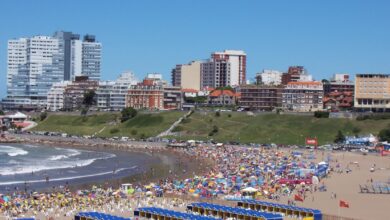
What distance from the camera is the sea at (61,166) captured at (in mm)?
57188

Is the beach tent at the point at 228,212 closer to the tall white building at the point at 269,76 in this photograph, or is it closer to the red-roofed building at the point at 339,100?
the red-roofed building at the point at 339,100

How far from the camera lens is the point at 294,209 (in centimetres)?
3772

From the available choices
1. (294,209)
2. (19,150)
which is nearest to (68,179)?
(294,209)

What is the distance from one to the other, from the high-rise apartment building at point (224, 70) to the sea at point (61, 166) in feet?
302

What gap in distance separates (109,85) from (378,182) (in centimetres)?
11508

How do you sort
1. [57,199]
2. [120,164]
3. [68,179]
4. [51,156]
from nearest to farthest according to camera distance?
[57,199], [68,179], [120,164], [51,156]

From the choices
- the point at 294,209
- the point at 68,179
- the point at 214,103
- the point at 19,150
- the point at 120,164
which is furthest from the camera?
the point at 214,103

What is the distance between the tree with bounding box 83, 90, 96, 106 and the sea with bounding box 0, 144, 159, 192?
56.0 m

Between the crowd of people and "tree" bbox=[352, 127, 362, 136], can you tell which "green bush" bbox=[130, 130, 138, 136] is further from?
the crowd of people

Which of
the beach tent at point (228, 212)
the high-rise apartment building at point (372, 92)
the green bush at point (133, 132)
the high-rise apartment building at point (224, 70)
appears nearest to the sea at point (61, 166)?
the green bush at point (133, 132)

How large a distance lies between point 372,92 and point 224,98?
41.9m

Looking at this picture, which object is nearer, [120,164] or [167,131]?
[120,164]

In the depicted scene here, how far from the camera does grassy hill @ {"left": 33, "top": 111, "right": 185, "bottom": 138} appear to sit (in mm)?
112250

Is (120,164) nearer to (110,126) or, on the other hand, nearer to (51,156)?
(51,156)
